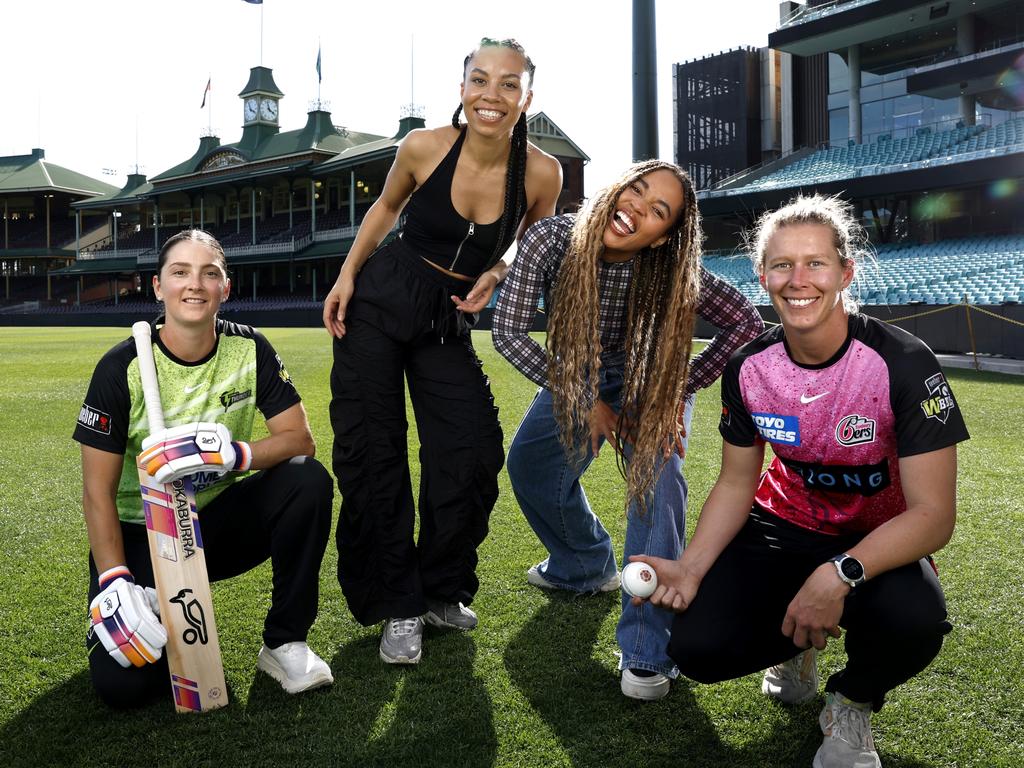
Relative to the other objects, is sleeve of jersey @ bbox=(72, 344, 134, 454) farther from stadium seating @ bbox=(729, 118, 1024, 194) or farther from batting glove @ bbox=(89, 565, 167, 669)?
stadium seating @ bbox=(729, 118, 1024, 194)

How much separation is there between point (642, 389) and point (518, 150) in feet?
3.35

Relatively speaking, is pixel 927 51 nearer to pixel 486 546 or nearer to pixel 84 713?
pixel 486 546

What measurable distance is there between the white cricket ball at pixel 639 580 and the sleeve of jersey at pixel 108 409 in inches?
63.4

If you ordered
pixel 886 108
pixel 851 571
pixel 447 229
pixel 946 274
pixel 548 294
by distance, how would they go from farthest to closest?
pixel 886 108 < pixel 946 274 < pixel 447 229 < pixel 548 294 < pixel 851 571

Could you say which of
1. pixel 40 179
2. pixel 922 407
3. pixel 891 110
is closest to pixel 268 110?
pixel 40 179

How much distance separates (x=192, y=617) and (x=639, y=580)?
51.0 inches

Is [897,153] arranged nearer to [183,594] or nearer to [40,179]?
[183,594]

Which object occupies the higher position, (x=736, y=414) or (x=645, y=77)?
(x=645, y=77)

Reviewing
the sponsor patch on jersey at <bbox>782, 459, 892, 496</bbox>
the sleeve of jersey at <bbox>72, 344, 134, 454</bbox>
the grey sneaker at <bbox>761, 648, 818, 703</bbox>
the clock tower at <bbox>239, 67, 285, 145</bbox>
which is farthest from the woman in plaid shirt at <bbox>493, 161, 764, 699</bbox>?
the clock tower at <bbox>239, 67, 285, 145</bbox>

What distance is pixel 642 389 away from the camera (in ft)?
9.87

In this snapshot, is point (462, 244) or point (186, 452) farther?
point (462, 244)

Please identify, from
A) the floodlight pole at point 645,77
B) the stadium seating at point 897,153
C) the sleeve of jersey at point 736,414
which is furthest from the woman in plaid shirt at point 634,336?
the stadium seating at point 897,153

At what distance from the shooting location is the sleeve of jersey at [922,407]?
236cm

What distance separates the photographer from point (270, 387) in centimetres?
310
